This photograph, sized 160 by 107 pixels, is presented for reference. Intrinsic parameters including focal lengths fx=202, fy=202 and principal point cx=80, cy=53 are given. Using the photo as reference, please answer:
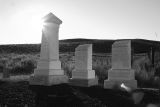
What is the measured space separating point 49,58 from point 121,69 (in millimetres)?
3214

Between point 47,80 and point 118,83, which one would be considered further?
point 47,80

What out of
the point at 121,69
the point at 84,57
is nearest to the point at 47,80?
the point at 84,57

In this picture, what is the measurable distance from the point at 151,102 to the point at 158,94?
1.24m

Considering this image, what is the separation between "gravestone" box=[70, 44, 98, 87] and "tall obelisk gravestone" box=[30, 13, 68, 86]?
1.92 ft

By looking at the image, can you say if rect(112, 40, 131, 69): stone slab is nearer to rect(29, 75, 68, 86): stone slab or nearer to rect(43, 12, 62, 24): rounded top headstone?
rect(29, 75, 68, 86): stone slab

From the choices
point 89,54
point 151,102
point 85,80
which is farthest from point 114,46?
point 151,102

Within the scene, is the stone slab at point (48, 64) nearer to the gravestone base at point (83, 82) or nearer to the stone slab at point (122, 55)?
the gravestone base at point (83, 82)

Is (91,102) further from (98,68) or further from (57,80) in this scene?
(98,68)

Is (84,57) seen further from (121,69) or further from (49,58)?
(121,69)

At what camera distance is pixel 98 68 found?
12.0 meters

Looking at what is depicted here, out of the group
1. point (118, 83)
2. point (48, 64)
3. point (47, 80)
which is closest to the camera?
point (118, 83)

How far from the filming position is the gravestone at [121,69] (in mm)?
7949

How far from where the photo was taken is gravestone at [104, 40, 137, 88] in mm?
7949

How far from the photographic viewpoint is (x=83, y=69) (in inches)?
361
